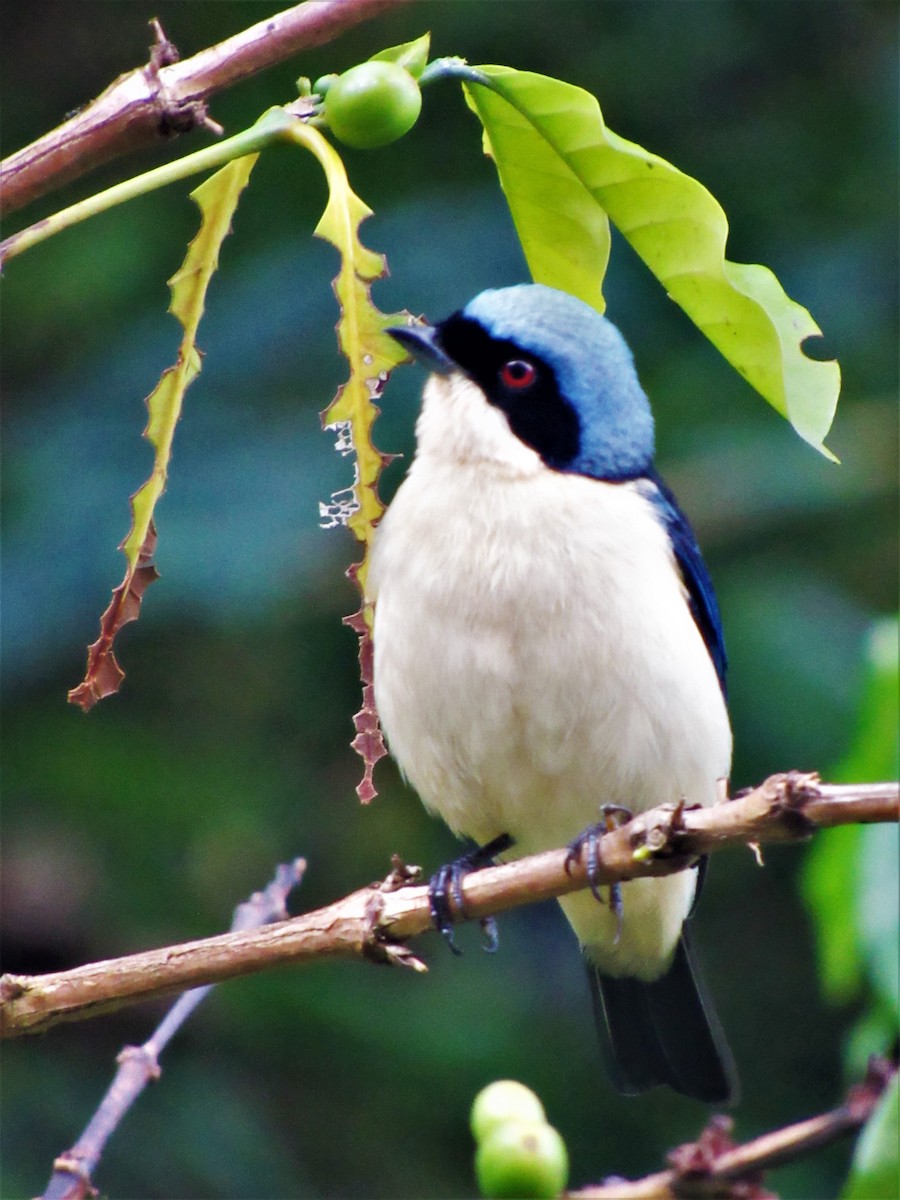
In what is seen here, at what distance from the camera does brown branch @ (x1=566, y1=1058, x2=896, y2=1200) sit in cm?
236

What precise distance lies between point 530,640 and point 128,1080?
1.14m

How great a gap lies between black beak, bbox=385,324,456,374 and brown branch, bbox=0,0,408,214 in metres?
1.52

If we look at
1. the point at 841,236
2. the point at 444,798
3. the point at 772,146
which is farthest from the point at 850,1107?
the point at 772,146

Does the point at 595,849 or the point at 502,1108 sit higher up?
the point at 595,849

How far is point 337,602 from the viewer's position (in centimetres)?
532

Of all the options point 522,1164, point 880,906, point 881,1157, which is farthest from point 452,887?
point 880,906

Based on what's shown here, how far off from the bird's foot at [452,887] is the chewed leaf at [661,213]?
87 cm

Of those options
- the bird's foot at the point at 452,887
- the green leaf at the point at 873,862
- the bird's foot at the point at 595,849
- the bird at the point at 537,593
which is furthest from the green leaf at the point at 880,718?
the bird's foot at the point at 452,887

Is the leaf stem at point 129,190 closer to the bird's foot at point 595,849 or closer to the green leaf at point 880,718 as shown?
the bird's foot at point 595,849

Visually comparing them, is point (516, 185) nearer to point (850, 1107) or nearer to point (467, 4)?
point (850, 1107)

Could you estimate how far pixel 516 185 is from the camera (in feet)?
6.92

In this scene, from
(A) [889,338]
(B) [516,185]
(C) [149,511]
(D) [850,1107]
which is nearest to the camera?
(C) [149,511]

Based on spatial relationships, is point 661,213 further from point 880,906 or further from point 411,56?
point 880,906

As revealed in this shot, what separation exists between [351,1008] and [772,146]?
3418 mm
